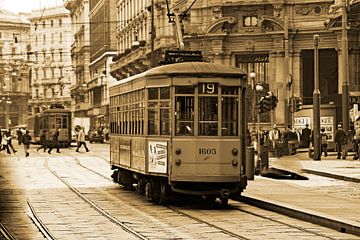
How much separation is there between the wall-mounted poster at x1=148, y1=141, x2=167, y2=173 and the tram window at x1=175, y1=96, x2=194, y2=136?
0.48 m

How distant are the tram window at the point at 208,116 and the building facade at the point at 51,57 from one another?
417 feet

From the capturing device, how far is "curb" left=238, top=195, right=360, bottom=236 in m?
15.8

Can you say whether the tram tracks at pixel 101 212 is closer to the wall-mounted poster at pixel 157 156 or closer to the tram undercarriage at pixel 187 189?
the tram undercarriage at pixel 187 189

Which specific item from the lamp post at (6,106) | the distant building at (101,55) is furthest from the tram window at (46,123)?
the lamp post at (6,106)

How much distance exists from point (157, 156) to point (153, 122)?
2.69ft

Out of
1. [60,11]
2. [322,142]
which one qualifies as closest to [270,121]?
[322,142]

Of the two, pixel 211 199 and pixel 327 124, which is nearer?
pixel 211 199

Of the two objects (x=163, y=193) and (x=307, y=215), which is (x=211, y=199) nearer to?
(x=163, y=193)

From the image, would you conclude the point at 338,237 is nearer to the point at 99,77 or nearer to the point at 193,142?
the point at 193,142

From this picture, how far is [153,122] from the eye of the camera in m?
20.8

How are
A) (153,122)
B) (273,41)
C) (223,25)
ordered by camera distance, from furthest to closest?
(223,25) < (273,41) < (153,122)

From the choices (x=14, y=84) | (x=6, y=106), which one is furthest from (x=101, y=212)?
(x=14, y=84)

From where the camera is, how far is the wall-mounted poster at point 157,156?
65.9 ft

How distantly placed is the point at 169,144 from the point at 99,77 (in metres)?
83.5
